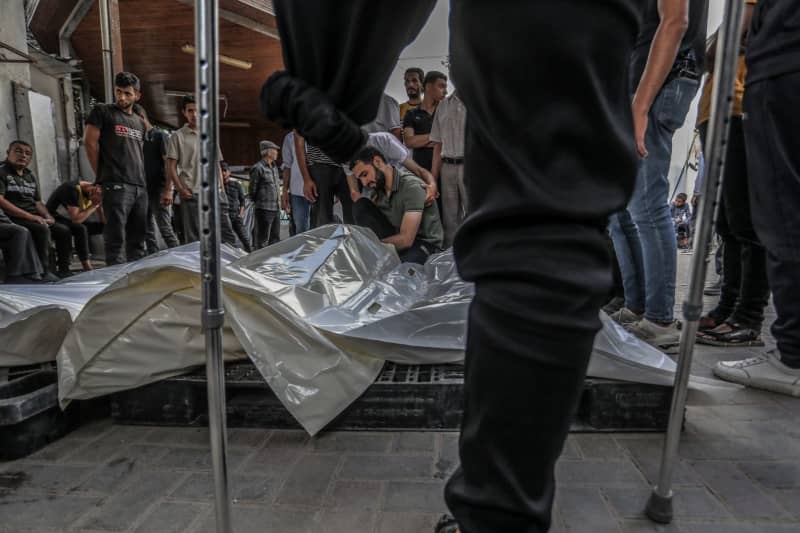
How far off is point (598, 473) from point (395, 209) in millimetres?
2335

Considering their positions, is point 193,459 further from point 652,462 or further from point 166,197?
point 166,197

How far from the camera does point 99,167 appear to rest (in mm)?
3699

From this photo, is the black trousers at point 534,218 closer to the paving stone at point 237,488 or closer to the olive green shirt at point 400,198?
the paving stone at point 237,488

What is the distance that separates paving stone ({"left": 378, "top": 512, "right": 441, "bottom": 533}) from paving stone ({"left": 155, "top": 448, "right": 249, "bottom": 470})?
433 mm

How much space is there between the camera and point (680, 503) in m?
0.96

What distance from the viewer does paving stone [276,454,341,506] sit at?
1.00m

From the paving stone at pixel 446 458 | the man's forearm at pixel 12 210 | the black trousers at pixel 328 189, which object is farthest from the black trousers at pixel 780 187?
the man's forearm at pixel 12 210

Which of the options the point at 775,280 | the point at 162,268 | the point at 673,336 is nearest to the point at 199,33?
the point at 162,268

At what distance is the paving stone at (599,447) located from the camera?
3.81 feet

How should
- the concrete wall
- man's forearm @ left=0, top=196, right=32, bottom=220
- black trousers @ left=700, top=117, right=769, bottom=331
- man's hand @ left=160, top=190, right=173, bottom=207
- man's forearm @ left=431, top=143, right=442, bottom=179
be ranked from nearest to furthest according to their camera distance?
black trousers @ left=700, top=117, right=769, bottom=331
man's forearm @ left=431, top=143, right=442, bottom=179
man's forearm @ left=0, top=196, right=32, bottom=220
man's hand @ left=160, top=190, right=173, bottom=207
the concrete wall

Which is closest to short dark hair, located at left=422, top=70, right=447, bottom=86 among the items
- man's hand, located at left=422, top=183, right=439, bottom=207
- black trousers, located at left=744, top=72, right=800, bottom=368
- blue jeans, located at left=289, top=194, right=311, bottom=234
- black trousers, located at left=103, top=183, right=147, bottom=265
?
man's hand, located at left=422, top=183, right=439, bottom=207

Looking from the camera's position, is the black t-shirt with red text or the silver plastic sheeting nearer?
the silver plastic sheeting

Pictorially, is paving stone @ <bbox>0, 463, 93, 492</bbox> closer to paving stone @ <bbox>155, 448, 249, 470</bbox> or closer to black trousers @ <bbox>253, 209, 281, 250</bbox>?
paving stone @ <bbox>155, 448, 249, 470</bbox>

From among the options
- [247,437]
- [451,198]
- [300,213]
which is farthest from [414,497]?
[300,213]
